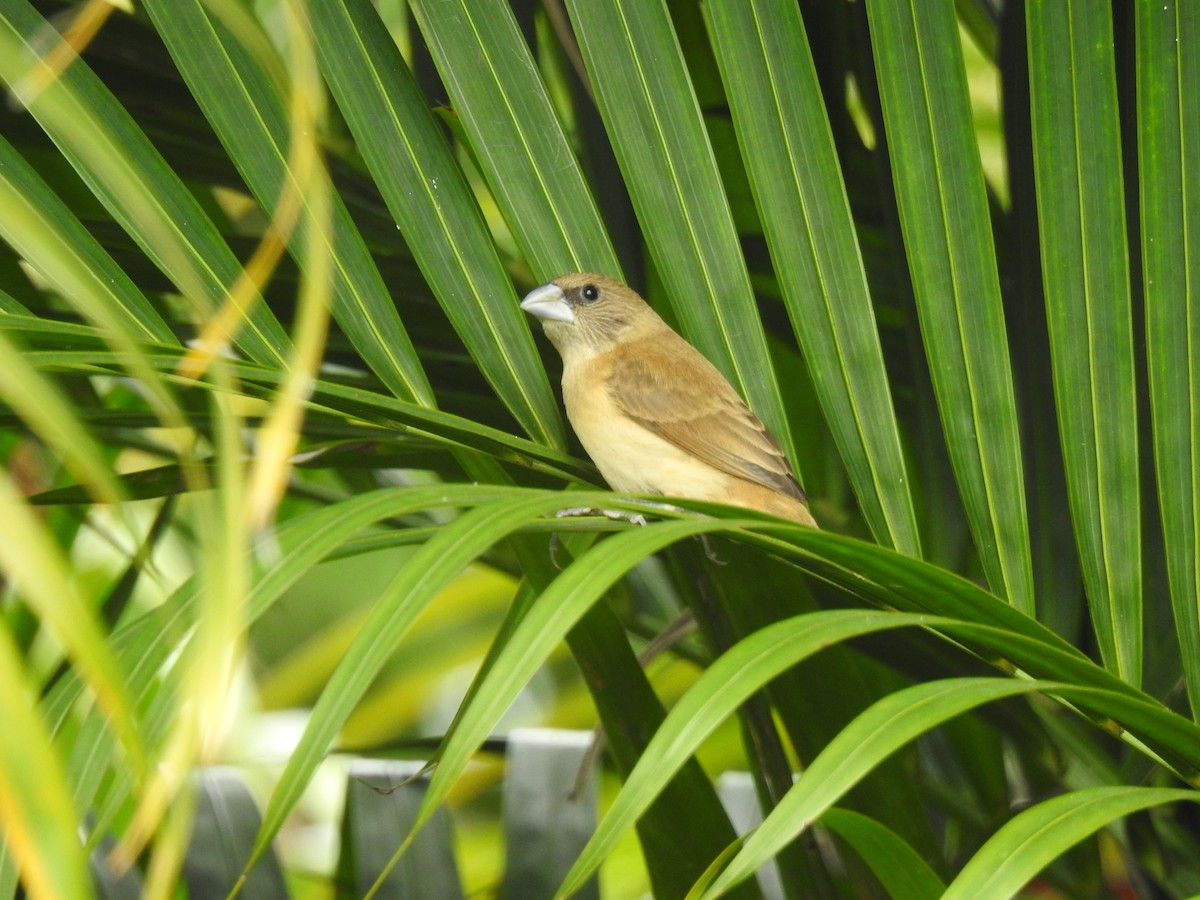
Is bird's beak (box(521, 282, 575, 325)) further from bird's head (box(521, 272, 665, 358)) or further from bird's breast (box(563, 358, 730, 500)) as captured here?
bird's breast (box(563, 358, 730, 500))

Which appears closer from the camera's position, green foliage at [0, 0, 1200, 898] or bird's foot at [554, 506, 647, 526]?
green foliage at [0, 0, 1200, 898]

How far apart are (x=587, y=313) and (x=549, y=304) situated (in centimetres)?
20

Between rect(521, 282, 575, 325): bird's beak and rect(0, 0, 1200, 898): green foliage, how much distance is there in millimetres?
190

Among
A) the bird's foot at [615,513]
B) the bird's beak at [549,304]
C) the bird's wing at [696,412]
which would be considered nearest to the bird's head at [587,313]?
the bird's beak at [549,304]

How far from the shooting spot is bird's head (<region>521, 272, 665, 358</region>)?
8.20ft

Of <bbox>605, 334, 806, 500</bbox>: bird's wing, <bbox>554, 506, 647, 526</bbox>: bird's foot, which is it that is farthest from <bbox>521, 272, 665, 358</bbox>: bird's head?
<bbox>554, 506, 647, 526</bbox>: bird's foot

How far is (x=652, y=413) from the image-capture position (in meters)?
2.64

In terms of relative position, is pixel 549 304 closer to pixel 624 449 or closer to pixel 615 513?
pixel 624 449

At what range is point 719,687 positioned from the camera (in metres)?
0.99

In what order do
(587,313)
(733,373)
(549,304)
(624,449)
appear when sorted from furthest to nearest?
1. (587,313)
2. (549,304)
3. (624,449)
4. (733,373)

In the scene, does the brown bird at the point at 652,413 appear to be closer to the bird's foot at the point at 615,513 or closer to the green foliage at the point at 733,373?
the green foliage at the point at 733,373

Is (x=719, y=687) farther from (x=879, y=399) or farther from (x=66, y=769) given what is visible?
(x=879, y=399)

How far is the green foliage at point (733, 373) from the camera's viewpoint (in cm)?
101

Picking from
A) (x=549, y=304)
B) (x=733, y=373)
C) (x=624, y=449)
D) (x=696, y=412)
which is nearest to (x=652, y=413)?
(x=696, y=412)
